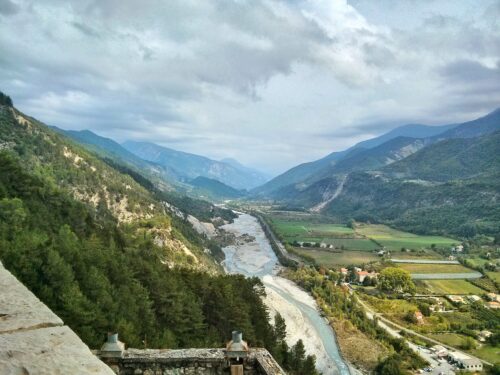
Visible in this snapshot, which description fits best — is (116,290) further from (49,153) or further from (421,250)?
(421,250)

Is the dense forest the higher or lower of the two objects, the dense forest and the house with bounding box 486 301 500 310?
the higher

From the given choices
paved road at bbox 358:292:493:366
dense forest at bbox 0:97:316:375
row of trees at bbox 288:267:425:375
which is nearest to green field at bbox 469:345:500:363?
paved road at bbox 358:292:493:366

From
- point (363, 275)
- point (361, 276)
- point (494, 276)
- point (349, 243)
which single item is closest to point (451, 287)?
point (494, 276)

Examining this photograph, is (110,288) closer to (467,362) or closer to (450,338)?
(467,362)

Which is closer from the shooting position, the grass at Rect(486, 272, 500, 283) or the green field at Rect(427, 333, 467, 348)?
the green field at Rect(427, 333, 467, 348)

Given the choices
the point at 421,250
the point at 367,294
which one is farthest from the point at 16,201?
the point at 421,250

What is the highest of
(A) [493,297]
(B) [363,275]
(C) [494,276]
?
(C) [494,276]

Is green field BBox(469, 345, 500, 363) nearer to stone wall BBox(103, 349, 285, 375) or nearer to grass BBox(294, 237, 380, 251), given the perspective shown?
stone wall BBox(103, 349, 285, 375)
